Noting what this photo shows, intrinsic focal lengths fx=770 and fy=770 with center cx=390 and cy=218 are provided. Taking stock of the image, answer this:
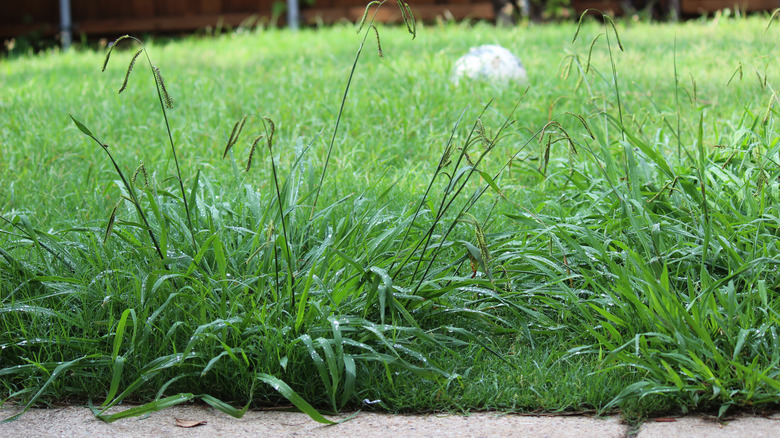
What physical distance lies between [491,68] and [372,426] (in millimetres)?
3320

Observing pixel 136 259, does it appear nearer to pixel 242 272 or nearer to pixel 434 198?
pixel 242 272

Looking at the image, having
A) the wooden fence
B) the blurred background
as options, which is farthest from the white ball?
the wooden fence

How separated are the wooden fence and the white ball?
4719mm

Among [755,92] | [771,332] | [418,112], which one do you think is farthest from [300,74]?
[771,332]

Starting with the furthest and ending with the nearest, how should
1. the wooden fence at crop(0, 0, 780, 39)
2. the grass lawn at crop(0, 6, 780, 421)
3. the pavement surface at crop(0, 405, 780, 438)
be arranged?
1. the wooden fence at crop(0, 0, 780, 39)
2. the grass lawn at crop(0, 6, 780, 421)
3. the pavement surface at crop(0, 405, 780, 438)

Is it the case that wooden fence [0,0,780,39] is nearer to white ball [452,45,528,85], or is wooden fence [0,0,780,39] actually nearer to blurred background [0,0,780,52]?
blurred background [0,0,780,52]

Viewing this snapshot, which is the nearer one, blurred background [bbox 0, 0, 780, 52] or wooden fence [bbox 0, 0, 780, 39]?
blurred background [bbox 0, 0, 780, 52]

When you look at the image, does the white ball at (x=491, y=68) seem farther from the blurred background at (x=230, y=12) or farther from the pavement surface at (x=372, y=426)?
the blurred background at (x=230, y=12)

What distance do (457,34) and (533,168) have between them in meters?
3.64

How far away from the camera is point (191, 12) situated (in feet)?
33.7

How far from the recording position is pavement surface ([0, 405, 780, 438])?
183 centimetres

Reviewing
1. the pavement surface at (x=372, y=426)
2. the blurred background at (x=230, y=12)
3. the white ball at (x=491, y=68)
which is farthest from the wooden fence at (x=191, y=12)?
the pavement surface at (x=372, y=426)

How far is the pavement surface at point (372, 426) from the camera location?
1834 mm

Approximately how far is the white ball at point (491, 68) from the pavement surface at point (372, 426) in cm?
318
